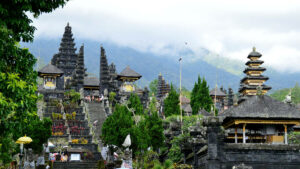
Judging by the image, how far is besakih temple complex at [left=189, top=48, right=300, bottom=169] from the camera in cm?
2286

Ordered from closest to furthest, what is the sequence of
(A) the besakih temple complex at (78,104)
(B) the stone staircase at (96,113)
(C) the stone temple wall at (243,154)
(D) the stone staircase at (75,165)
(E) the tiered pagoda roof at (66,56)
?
(C) the stone temple wall at (243,154), (D) the stone staircase at (75,165), (A) the besakih temple complex at (78,104), (B) the stone staircase at (96,113), (E) the tiered pagoda roof at (66,56)

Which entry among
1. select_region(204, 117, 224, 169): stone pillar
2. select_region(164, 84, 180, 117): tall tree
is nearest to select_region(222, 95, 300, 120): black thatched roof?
select_region(204, 117, 224, 169): stone pillar

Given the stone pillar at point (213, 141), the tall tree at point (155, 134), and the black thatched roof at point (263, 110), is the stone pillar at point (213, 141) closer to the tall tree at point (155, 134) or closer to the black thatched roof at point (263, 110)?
the black thatched roof at point (263, 110)

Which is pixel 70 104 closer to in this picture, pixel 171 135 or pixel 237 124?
pixel 171 135

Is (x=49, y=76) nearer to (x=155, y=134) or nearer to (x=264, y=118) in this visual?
(x=155, y=134)

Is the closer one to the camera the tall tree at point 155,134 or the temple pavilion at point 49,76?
the tall tree at point 155,134

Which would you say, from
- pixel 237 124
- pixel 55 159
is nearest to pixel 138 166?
pixel 237 124

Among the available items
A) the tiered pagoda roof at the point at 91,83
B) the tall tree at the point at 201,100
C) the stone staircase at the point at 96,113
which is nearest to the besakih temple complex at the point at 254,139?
the stone staircase at the point at 96,113

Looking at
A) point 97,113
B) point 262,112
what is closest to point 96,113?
point 97,113

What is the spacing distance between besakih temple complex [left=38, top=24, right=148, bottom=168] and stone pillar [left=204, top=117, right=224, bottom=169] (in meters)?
15.1

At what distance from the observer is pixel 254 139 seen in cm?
2870

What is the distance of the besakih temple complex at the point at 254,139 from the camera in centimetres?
2286

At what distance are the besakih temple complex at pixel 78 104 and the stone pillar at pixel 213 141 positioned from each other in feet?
49.5

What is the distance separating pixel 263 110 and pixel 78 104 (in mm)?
34919
